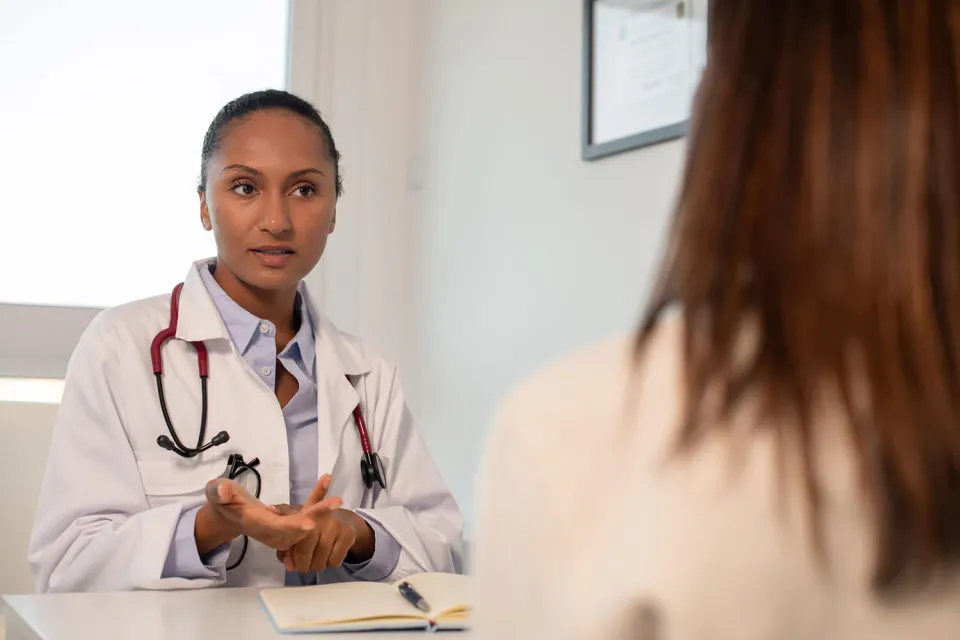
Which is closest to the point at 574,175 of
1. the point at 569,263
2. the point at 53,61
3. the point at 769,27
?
the point at 569,263

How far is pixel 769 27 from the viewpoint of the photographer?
46 cm

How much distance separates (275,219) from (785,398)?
1289mm

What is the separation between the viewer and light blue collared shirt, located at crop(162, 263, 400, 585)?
4.76ft

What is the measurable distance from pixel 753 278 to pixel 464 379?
6.55 ft

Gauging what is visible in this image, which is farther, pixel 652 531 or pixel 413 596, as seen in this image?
pixel 413 596

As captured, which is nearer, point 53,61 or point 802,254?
point 802,254

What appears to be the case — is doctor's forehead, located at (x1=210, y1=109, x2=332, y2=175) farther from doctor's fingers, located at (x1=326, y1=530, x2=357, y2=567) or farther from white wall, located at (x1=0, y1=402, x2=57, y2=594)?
white wall, located at (x1=0, y1=402, x2=57, y2=594)

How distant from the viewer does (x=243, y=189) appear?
165 cm

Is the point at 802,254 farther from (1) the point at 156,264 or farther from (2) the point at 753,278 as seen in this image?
(1) the point at 156,264

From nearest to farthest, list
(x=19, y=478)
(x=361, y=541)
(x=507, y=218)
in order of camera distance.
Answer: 1. (x=361, y=541)
2. (x=19, y=478)
3. (x=507, y=218)

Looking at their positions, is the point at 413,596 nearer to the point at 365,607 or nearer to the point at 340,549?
the point at 365,607

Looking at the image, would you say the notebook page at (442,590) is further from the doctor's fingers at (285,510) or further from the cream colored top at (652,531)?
the cream colored top at (652,531)

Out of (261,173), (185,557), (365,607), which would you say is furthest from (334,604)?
(261,173)

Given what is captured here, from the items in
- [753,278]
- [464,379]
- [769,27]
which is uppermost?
[769,27]
